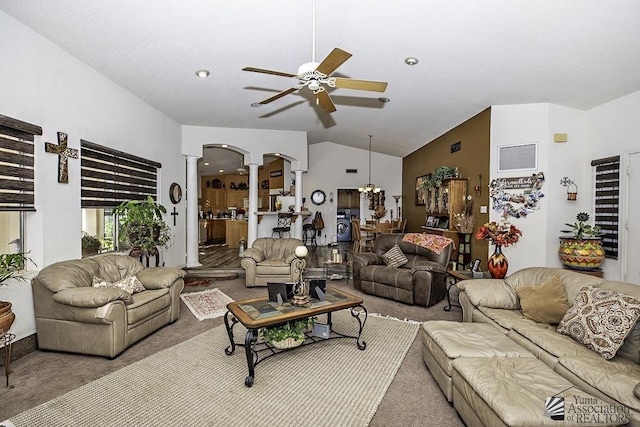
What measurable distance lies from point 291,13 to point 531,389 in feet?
10.8

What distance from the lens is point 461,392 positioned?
197 cm

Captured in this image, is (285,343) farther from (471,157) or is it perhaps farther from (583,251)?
(471,157)

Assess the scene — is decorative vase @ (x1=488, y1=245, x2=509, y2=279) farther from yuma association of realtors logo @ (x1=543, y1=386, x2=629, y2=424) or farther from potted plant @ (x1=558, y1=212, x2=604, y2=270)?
yuma association of realtors logo @ (x1=543, y1=386, x2=629, y2=424)

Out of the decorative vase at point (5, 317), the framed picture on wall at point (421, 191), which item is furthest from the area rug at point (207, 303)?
the framed picture on wall at point (421, 191)

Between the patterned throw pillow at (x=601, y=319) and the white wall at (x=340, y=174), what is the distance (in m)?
8.05

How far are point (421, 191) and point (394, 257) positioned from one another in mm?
3559

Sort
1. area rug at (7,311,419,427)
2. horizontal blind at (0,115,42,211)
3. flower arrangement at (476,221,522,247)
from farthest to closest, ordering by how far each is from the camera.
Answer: flower arrangement at (476,221,522,247), horizontal blind at (0,115,42,211), area rug at (7,311,419,427)

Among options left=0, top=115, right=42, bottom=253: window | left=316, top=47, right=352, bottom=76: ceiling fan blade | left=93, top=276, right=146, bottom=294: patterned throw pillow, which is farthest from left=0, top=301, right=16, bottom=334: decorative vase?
left=316, top=47, right=352, bottom=76: ceiling fan blade

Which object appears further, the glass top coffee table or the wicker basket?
the wicker basket

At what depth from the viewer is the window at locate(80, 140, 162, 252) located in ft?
12.8

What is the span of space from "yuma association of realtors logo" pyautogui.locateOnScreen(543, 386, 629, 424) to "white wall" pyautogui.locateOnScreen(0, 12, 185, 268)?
14.2 feet

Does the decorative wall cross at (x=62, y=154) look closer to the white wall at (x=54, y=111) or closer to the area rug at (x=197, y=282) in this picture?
the white wall at (x=54, y=111)

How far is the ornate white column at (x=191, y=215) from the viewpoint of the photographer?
6.49 meters

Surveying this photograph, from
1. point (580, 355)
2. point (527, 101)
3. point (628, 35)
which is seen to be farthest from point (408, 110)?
point (580, 355)
